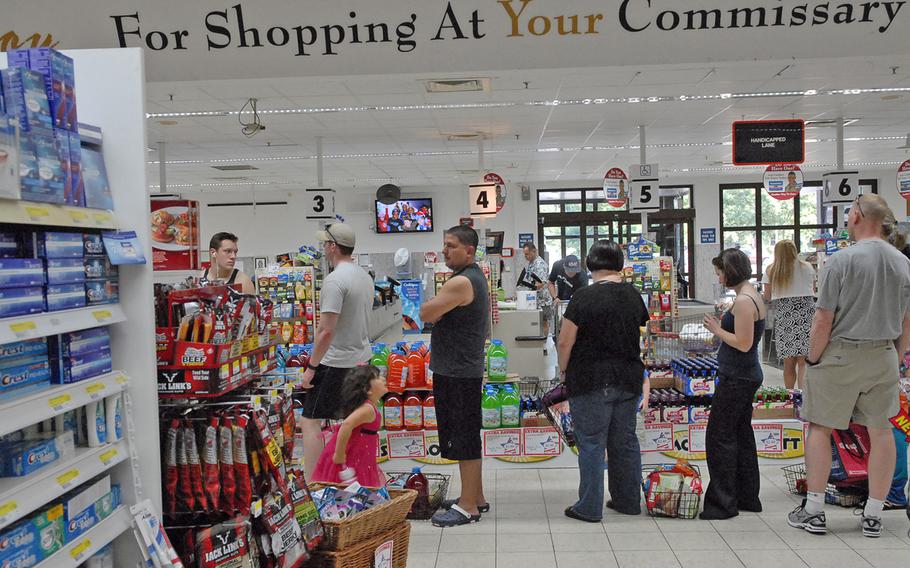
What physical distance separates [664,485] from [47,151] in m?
3.54

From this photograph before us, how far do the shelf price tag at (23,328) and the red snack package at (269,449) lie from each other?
0.76 m

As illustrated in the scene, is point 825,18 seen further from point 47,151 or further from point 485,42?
point 47,151

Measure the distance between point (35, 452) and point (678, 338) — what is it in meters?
6.54

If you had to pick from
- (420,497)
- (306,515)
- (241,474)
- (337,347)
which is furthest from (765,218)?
(241,474)

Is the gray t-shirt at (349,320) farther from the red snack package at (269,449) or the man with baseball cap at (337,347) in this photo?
the red snack package at (269,449)

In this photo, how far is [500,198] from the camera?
39.4 feet

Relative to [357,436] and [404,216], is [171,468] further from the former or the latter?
[404,216]

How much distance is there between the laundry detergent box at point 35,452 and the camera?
1.75 m

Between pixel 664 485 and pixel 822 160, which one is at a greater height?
pixel 822 160

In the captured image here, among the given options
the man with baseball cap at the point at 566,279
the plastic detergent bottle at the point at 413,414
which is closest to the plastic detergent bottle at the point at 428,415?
the plastic detergent bottle at the point at 413,414

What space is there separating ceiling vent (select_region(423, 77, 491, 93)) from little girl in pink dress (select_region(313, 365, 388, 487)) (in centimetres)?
490

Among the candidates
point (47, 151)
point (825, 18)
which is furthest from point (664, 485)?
point (47, 151)

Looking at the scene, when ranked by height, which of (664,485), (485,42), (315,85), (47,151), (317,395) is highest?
(315,85)

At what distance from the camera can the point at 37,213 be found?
1739mm
